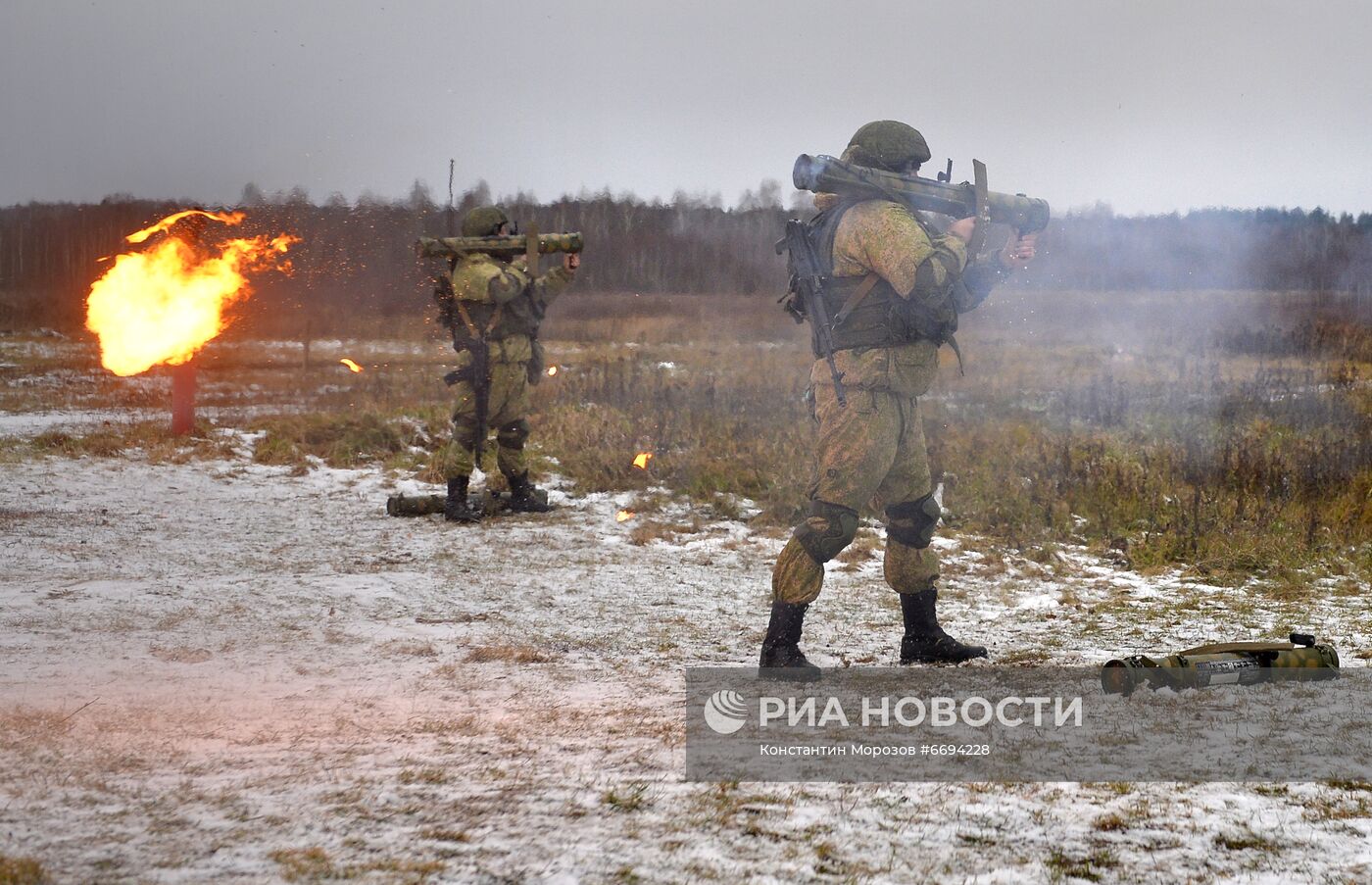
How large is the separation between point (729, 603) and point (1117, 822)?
338cm

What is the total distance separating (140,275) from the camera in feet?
35.3

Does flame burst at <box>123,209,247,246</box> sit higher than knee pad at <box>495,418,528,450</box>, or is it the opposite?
flame burst at <box>123,209,247,246</box>

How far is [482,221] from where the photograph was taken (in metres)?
8.64

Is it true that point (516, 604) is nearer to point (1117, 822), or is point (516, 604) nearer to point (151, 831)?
point (151, 831)

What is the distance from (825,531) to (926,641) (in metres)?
0.72

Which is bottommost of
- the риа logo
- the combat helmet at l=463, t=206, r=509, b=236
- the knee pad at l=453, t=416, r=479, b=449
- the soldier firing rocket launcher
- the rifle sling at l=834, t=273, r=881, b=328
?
the риа logo

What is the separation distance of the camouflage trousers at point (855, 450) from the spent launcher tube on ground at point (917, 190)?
2.03ft

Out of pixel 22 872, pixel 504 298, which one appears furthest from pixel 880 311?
pixel 504 298

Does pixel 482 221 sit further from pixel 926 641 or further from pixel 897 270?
pixel 926 641

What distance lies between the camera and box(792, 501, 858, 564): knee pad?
448 centimetres

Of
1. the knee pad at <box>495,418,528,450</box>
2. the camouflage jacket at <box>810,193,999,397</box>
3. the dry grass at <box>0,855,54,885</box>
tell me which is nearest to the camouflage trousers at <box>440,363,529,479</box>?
the knee pad at <box>495,418,528,450</box>

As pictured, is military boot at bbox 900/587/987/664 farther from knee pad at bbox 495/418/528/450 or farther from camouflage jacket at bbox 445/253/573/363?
knee pad at bbox 495/418/528/450

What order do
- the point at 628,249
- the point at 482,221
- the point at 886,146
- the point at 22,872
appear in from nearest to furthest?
the point at 22,872
the point at 886,146
the point at 482,221
the point at 628,249

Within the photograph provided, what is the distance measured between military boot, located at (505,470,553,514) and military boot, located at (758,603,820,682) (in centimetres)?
454
